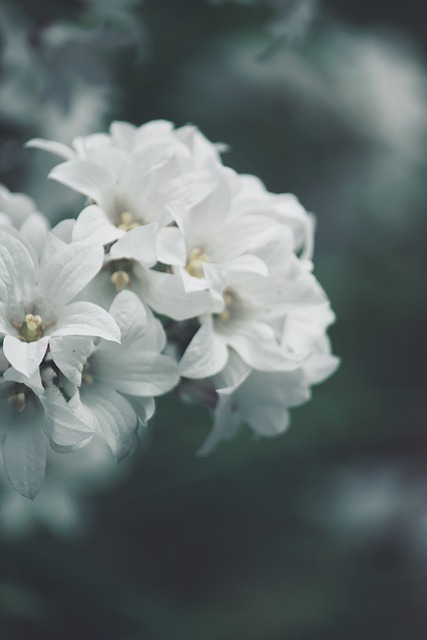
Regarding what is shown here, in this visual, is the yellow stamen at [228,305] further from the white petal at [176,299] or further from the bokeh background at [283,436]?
the bokeh background at [283,436]

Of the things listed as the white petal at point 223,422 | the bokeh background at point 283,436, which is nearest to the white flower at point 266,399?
the white petal at point 223,422

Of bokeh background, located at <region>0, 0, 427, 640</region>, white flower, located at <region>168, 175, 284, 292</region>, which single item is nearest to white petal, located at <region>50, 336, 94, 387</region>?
white flower, located at <region>168, 175, 284, 292</region>

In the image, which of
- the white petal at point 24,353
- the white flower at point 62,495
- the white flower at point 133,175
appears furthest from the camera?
the white flower at point 62,495

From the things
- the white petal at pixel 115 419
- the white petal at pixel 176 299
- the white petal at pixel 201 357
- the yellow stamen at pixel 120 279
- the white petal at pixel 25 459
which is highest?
the white petal at pixel 176 299

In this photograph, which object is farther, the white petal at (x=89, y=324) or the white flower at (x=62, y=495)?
the white flower at (x=62, y=495)

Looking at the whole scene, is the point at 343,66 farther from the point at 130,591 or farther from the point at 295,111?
the point at 130,591

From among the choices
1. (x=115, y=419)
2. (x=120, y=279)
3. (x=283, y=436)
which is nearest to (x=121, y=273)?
(x=120, y=279)
